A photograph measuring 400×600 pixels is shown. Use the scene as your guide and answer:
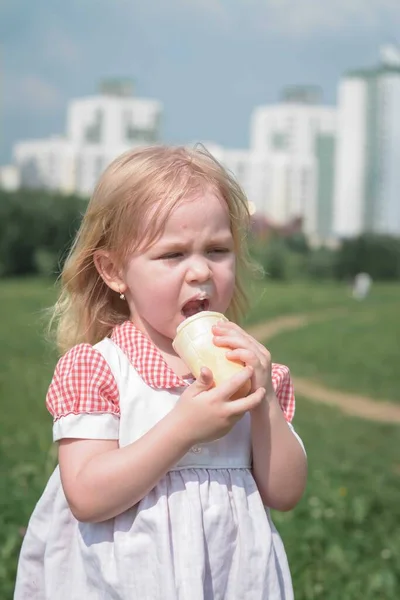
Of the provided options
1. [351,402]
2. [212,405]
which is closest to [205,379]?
[212,405]

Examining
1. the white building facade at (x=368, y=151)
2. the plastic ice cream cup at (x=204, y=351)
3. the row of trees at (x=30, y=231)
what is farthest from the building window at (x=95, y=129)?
the plastic ice cream cup at (x=204, y=351)

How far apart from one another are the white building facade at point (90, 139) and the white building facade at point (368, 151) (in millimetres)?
11715

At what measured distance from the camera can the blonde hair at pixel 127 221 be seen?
1757 mm

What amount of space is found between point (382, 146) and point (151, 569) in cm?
5776

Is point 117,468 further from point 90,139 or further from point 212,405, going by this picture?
point 90,139

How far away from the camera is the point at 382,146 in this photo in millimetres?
57625

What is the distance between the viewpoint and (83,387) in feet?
5.58

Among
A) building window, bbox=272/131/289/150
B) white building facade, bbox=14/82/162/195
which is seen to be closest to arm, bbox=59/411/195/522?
white building facade, bbox=14/82/162/195

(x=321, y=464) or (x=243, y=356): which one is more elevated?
(x=243, y=356)

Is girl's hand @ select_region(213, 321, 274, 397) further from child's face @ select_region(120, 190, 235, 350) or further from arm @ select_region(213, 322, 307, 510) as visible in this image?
child's face @ select_region(120, 190, 235, 350)

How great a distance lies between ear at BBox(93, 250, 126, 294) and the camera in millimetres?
1842

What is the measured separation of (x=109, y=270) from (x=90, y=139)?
207ft

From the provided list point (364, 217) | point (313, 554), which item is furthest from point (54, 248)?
point (364, 217)

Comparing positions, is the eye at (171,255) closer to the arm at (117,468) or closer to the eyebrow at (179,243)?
the eyebrow at (179,243)
